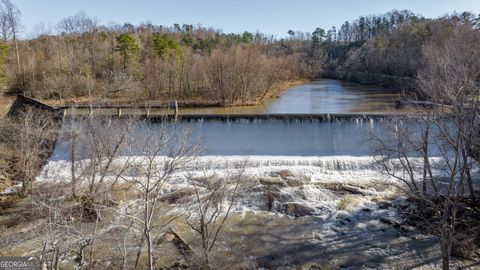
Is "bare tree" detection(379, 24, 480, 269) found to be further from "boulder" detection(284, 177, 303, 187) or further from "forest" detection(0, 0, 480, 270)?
"boulder" detection(284, 177, 303, 187)

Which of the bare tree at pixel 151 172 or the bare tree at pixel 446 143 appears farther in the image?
the bare tree at pixel 446 143

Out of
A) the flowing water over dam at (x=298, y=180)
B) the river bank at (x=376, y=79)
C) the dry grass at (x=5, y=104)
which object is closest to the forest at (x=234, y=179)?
the flowing water over dam at (x=298, y=180)

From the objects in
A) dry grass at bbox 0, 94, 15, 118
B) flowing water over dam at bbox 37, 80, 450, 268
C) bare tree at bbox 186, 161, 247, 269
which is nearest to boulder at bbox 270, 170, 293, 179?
flowing water over dam at bbox 37, 80, 450, 268

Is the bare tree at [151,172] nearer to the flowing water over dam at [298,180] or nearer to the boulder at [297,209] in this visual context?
the flowing water over dam at [298,180]

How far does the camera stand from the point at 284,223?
11922mm

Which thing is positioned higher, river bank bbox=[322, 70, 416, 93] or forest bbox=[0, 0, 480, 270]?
river bank bbox=[322, 70, 416, 93]

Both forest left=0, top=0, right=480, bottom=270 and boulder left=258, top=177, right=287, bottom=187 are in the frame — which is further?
boulder left=258, top=177, right=287, bottom=187

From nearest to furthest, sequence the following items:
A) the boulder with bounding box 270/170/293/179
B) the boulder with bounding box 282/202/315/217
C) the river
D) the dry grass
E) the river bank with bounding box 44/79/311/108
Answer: the boulder with bounding box 282/202/315/217 → the boulder with bounding box 270/170/293/179 → the dry grass → the river → the river bank with bounding box 44/79/311/108

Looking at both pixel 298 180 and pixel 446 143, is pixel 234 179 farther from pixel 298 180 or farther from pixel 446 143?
pixel 446 143

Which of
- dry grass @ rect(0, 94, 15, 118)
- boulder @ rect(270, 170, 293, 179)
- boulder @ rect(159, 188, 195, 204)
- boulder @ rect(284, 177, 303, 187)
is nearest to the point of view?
boulder @ rect(159, 188, 195, 204)

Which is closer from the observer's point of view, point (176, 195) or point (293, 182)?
point (176, 195)

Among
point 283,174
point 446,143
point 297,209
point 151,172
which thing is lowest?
point 297,209

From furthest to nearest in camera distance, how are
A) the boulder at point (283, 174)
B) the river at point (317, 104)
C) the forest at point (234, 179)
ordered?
the river at point (317, 104)
the boulder at point (283, 174)
the forest at point (234, 179)

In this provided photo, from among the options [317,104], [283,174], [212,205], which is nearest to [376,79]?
[317,104]
